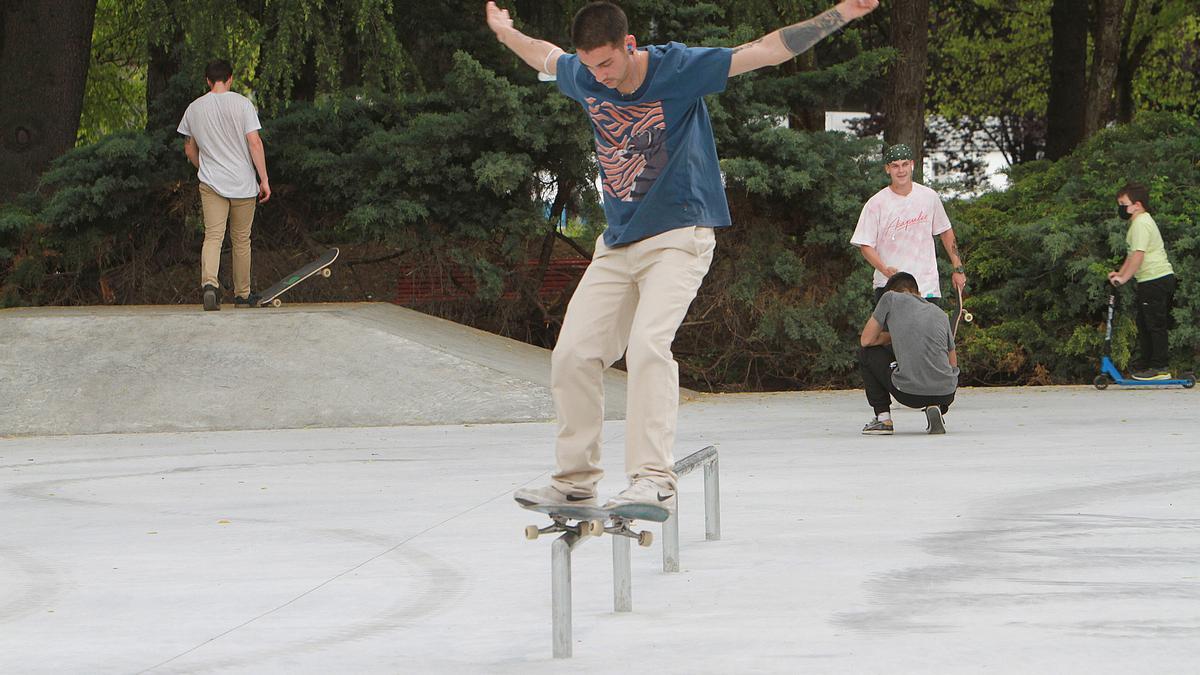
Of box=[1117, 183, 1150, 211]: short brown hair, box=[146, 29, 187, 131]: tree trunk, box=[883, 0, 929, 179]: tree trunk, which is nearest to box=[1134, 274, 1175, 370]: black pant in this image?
box=[1117, 183, 1150, 211]: short brown hair

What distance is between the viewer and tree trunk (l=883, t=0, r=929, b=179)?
16703mm

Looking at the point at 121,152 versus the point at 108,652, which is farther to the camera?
the point at 121,152

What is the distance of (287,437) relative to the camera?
10617 millimetres

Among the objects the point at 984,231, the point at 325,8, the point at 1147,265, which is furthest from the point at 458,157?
the point at 1147,265

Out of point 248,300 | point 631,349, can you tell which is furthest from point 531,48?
point 248,300

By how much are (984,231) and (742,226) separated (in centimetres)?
276

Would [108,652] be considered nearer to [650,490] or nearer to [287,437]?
[650,490]

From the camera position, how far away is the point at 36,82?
16.2 m

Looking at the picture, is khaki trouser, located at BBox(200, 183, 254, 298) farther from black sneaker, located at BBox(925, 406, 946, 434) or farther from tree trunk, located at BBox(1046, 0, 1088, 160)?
tree trunk, located at BBox(1046, 0, 1088, 160)

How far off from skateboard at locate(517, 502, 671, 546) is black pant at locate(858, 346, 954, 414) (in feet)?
18.7

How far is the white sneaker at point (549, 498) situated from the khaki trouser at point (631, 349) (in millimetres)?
34

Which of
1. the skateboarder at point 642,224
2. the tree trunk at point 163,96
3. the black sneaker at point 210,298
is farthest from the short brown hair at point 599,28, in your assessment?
the tree trunk at point 163,96

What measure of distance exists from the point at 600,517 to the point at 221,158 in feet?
30.6

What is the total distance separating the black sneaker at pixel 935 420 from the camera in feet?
32.9
